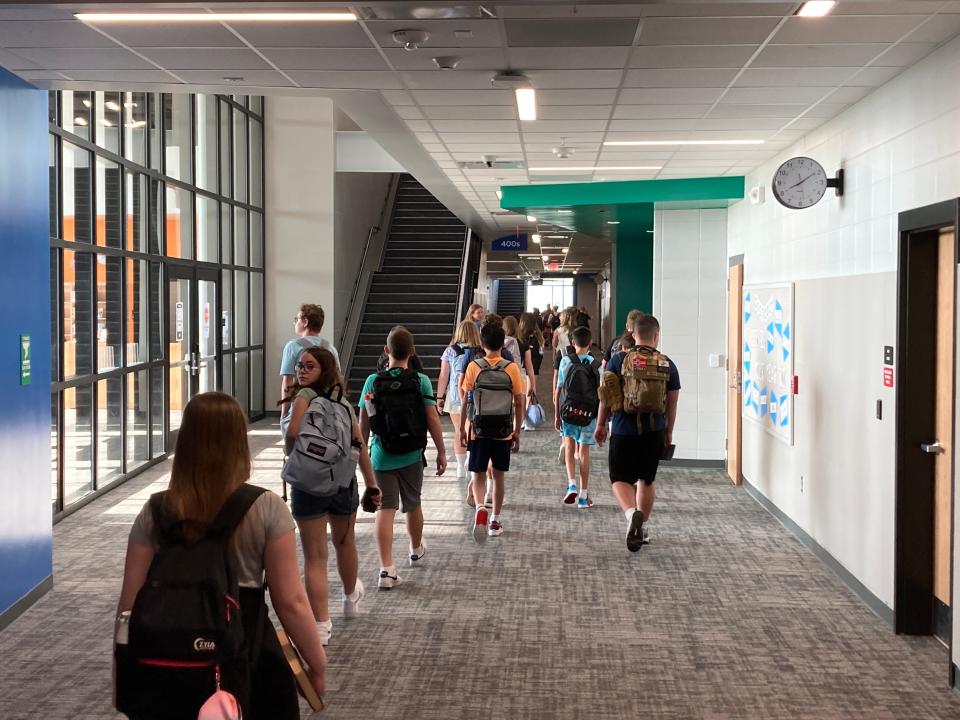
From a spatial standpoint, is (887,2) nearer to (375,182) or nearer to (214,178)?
(214,178)

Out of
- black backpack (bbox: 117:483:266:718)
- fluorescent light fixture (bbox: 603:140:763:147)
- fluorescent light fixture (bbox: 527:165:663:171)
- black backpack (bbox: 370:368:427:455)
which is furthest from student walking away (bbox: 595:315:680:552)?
black backpack (bbox: 117:483:266:718)

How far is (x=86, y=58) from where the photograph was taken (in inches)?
203

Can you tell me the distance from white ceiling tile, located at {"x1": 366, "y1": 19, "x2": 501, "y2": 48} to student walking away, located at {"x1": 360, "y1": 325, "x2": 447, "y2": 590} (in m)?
A: 1.51

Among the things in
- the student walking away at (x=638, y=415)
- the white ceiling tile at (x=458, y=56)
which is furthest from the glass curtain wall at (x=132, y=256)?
the student walking away at (x=638, y=415)

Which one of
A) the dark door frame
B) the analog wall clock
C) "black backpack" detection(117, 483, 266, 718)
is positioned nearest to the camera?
"black backpack" detection(117, 483, 266, 718)

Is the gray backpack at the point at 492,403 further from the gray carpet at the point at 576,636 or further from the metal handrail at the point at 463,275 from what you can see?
the metal handrail at the point at 463,275

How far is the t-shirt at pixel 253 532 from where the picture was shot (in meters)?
2.45

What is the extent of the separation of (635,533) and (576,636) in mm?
1702

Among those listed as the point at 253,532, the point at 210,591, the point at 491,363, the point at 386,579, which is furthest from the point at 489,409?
the point at 210,591

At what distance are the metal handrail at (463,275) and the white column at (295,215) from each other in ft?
9.62

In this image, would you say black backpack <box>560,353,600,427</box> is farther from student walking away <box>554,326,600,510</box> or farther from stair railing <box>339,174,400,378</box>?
stair railing <box>339,174,400,378</box>

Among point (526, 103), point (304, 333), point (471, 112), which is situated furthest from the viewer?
point (471, 112)

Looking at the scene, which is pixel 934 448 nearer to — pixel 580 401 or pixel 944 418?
pixel 944 418

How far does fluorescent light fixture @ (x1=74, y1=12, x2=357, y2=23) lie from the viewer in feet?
14.2
